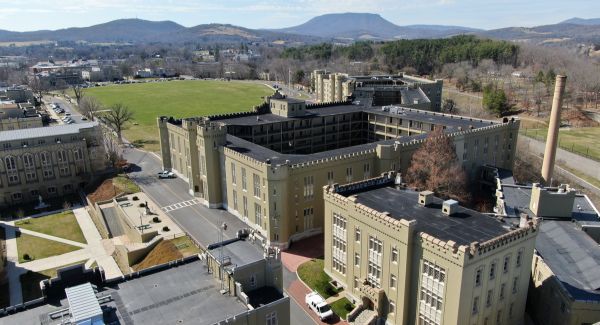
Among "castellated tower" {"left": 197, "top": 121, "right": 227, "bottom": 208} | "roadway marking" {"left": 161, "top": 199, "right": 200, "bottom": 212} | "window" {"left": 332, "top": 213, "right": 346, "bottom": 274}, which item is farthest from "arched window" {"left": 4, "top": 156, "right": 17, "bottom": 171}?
"window" {"left": 332, "top": 213, "right": 346, "bottom": 274}

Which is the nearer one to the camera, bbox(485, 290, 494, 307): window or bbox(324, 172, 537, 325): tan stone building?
bbox(324, 172, 537, 325): tan stone building

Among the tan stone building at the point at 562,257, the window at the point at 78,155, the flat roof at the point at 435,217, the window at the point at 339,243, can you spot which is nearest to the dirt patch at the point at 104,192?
the window at the point at 78,155

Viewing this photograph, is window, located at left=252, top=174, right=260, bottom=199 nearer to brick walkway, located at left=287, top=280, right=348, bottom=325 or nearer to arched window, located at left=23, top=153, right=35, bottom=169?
brick walkway, located at left=287, top=280, right=348, bottom=325

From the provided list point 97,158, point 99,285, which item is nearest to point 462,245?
point 99,285

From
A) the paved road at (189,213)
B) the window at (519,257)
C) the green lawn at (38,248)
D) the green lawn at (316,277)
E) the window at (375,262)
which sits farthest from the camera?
the green lawn at (38,248)

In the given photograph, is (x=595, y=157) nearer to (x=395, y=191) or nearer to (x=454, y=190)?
(x=454, y=190)

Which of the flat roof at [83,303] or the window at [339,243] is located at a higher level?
the flat roof at [83,303]

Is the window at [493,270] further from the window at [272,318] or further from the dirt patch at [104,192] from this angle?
the dirt patch at [104,192]
